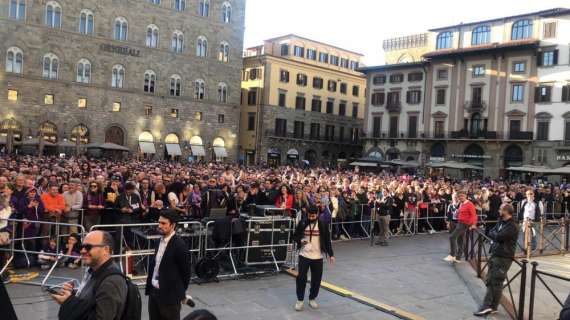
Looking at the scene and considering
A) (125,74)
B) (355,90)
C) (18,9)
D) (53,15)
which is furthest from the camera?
(355,90)

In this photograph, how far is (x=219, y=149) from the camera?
4938cm

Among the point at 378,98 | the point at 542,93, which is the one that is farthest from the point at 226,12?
the point at 542,93

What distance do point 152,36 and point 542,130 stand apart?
3474cm

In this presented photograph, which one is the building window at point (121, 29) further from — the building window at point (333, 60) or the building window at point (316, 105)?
the building window at point (333, 60)

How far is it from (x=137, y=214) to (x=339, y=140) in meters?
51.2

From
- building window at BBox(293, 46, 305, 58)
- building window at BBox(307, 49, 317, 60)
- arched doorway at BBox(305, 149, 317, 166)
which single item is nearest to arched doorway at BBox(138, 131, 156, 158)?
arched doorway at BBox(305, 149, 317, 166)

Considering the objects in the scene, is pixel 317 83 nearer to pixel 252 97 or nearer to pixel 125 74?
pixel 252 97

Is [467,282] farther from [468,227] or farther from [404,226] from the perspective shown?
[404,226]

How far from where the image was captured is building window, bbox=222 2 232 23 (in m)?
48.9

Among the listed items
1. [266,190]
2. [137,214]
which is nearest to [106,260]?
[137,214]

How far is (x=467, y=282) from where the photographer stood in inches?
402

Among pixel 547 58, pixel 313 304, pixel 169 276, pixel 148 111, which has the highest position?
pixel 547 58

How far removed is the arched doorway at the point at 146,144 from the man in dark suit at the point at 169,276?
40274 mm

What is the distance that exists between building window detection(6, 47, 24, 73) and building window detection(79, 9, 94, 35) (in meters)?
5.14
